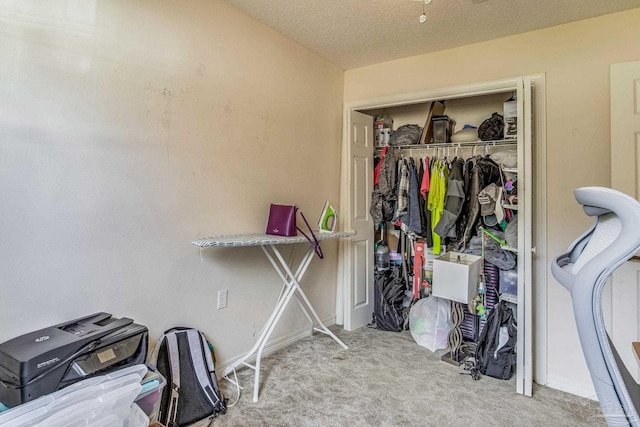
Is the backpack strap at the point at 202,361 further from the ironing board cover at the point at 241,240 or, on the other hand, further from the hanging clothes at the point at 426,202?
the hanging clothes at the point at 426,202

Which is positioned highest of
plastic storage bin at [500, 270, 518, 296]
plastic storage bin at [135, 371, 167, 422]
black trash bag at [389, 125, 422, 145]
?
black trash bag at [389, 125, 422, 145]

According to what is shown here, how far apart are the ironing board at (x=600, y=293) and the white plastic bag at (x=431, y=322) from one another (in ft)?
7.33

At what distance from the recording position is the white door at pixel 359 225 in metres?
3.19

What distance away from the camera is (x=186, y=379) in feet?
6.13

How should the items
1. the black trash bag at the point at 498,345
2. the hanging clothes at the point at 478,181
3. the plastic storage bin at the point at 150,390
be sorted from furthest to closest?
the hanging clothes at the point at 478,181 → the black trash bag at the point at 498,345 → the plastic storage bin at the point at 150,390

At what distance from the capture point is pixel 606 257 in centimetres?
65

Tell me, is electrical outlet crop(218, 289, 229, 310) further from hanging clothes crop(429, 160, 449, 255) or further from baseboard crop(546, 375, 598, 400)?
baseboard crop(546, 375, 598, 400)

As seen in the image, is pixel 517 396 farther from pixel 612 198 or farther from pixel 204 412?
pixel 612 198

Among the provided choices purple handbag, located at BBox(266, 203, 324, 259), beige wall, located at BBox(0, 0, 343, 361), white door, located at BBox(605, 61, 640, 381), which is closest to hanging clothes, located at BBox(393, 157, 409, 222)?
beige wall, located at BBox(0, 0, 343, 361)

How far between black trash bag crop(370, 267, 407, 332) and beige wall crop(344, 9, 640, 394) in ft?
3.91

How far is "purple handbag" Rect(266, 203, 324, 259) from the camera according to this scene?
2.29 metres

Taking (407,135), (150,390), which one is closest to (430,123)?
(407,135)

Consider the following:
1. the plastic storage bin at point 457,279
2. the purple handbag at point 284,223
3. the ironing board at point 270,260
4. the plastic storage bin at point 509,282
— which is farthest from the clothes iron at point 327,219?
the plastic storage bin at point 509,282

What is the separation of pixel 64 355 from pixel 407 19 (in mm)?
2608
